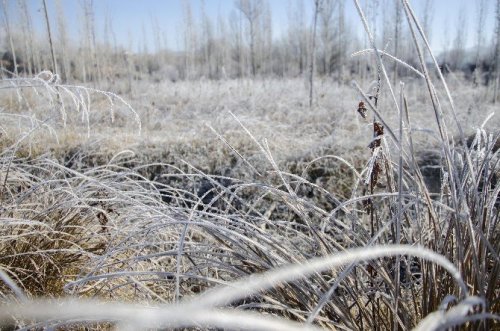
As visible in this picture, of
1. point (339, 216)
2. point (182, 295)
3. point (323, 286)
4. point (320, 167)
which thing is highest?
point (323, 286)

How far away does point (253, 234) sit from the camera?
3.05 feet

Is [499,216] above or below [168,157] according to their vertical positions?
above

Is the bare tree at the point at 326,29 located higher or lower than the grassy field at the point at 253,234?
higher

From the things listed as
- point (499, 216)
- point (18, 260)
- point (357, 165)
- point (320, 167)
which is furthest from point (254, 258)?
point (357, 165)

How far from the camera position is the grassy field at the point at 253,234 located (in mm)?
689

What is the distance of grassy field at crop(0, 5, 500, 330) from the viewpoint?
0.69 metres

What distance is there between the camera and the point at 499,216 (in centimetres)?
98

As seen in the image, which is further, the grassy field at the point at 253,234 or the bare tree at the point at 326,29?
the bare tree at the point at 326,29

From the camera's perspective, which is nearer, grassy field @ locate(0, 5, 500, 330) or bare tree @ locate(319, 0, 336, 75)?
grassy field @ locate(0, 5, 500, 330)

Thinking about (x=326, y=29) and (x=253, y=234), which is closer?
(x=253, y=234)

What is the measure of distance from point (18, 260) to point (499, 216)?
1.52 meters

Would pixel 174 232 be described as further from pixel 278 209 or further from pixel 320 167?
pixel 320 167

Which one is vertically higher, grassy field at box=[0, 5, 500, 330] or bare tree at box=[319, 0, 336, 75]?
bare tree at box=[319, 0, 336, 75]

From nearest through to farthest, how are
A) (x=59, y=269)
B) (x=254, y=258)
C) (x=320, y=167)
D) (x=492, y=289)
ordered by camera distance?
1. (x=492, y=289)
2. (x=254, y=258)
3. (x=59, y=269)
4. (x=320, y=167)
